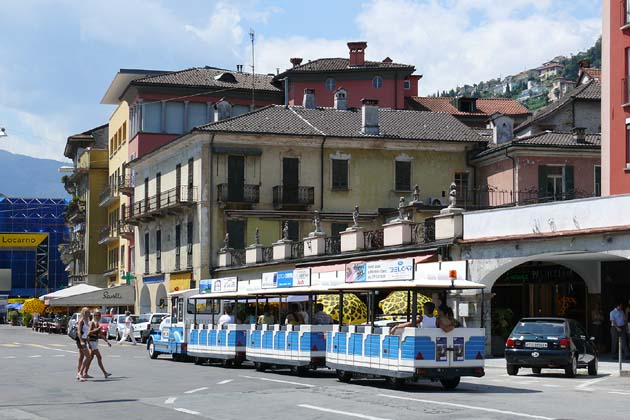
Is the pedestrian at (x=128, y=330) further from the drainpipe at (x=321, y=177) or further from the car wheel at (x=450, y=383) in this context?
the car wheel at (x=450, y=383)

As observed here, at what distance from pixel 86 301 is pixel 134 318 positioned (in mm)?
10321

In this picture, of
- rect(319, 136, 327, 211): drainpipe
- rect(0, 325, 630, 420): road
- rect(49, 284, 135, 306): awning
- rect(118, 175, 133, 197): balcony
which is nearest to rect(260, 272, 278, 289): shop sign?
rect(0, 325, 630, 420): road

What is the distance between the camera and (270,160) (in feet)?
191

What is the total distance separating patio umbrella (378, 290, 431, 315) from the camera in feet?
79.8

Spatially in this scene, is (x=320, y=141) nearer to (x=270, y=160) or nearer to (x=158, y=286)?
(x=270, y=160)

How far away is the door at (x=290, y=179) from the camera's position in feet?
191

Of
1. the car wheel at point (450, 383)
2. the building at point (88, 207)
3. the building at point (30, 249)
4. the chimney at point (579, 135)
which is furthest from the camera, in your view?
the building at point (30, 249)

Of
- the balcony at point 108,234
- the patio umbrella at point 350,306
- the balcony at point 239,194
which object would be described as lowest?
the patio umbrella at point 350,306

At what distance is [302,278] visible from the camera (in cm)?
2978

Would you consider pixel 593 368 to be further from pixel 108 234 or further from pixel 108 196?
pixel 108 196

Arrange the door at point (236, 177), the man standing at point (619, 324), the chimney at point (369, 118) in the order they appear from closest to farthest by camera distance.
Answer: the man standing at point (619, 324) → the door at point (236, 177) → the chimney at point (369, 118)

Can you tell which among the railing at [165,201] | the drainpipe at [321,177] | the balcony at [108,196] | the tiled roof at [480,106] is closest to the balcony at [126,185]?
the balcony at [108,196]

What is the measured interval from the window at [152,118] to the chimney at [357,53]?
46.2ft

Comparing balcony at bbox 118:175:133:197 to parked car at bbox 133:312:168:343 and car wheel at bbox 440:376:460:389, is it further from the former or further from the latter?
car wheel at bbox 440:376:460:389
